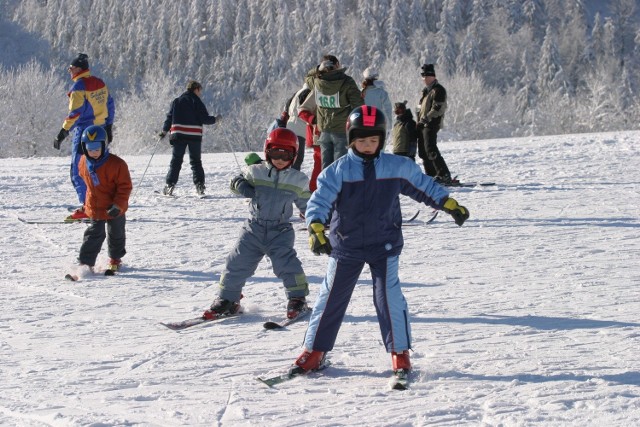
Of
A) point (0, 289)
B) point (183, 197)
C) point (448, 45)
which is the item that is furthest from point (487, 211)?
point (448, 45)

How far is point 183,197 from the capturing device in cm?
1158

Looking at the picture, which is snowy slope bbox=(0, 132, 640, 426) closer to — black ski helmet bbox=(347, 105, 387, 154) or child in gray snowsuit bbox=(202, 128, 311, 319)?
child in gray snowsuit bbox=(202, 128, 311, 319)

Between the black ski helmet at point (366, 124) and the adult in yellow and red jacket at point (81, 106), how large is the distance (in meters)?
5.79

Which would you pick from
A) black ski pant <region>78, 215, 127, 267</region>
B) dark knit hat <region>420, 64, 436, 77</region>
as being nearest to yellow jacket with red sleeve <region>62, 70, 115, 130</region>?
black ski pant <region>78, 215, 127, 267</region>

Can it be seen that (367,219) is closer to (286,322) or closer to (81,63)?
(286,322)

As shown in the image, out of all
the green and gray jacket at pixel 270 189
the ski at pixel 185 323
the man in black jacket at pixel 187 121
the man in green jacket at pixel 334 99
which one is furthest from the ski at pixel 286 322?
the man in black jacket at pixel 187 121

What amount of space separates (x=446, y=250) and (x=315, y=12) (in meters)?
88.7

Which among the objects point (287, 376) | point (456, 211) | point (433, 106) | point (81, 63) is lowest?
point (287, 376)

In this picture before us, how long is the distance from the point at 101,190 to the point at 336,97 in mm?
2586

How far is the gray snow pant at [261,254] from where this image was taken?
17.8 feet

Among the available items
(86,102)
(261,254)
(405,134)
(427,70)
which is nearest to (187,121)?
(86,102)

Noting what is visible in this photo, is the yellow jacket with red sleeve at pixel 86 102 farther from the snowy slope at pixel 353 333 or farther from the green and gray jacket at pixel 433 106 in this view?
the green and gray jacket at pixel 433 106

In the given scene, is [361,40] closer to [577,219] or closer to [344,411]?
[577,219]

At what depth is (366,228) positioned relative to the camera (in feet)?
13.6
